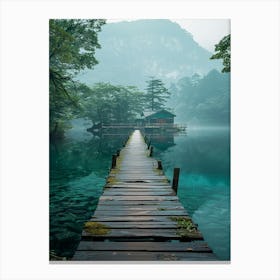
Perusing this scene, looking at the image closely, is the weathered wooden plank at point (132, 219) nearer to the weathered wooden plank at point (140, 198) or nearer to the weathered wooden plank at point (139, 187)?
the weathered wooden plank at point (140, 198)

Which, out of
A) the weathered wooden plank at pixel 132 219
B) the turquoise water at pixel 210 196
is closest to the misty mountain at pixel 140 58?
the turquoise water at pixel 210 196

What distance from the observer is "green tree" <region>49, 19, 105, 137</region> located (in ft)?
32.2

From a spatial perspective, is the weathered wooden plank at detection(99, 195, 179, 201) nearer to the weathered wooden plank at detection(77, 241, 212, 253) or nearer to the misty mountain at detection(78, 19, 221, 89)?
the weathered wooden plank at detection(77, 241, 212, 253)

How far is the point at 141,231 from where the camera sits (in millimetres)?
4172

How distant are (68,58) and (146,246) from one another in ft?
29.7

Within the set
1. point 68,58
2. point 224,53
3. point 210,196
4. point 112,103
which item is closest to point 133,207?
point 224,53

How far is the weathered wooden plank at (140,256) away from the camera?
3594mm

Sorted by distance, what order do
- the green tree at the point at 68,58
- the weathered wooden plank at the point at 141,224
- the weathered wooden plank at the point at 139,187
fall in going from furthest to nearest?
1. the green tree at the point at 68,58
2. the weathered wooden plank at the point at 139,187
3. the weathered wooden plank at the point at 141,224
